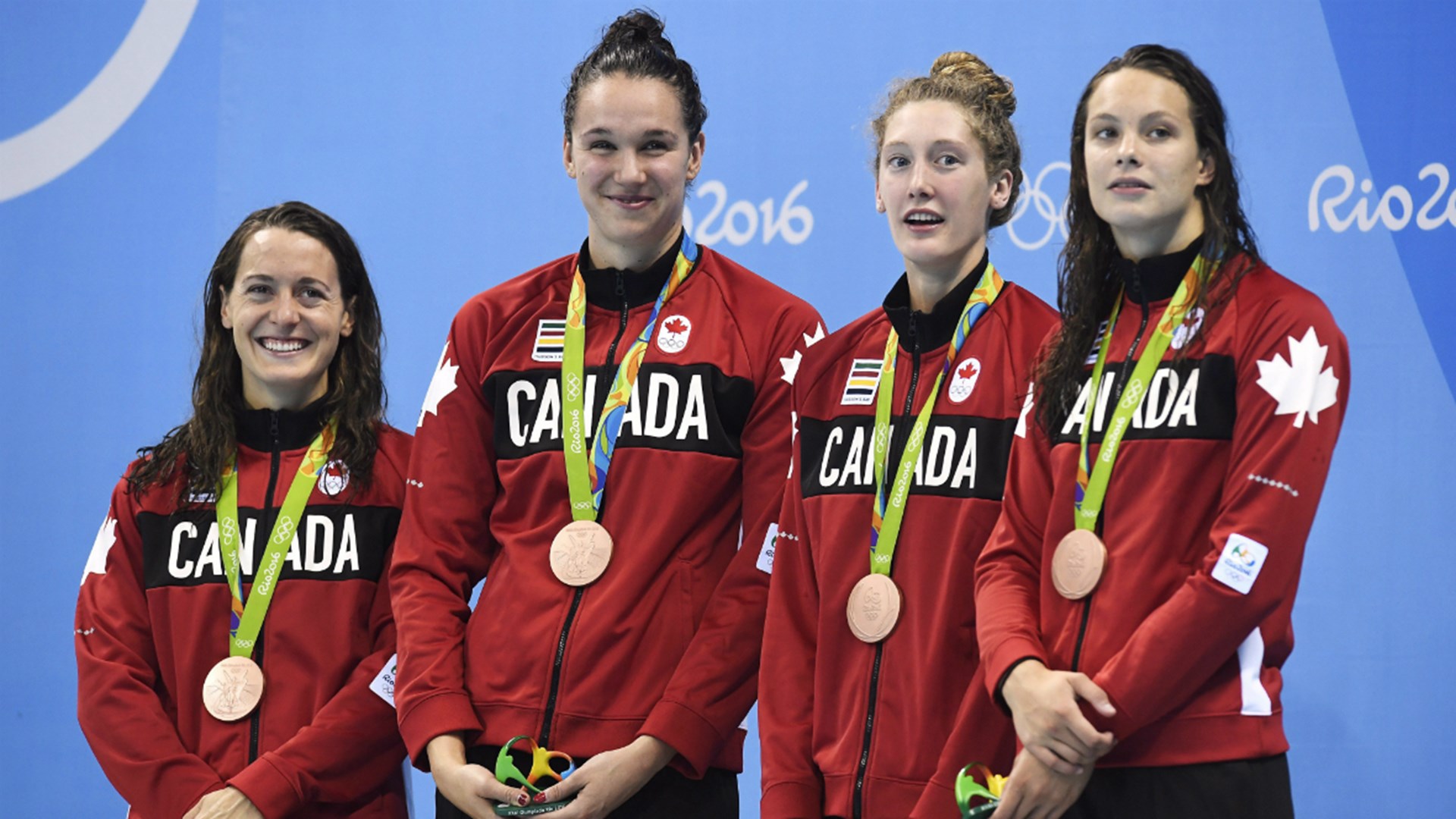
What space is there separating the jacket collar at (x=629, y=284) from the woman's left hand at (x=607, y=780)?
2.51 ft

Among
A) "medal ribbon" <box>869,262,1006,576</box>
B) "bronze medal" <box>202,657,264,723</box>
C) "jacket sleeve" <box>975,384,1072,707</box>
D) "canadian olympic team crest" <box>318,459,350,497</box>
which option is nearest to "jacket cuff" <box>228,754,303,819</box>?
"bronze medal" <box>202,657,264,723</box>

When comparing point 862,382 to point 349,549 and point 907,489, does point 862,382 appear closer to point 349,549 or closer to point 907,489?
point 907,489

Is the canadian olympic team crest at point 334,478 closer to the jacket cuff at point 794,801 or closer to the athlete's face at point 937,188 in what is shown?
the jacket cuff at point 794,801

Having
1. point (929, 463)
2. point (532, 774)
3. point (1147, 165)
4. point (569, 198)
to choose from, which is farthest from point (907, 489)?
point (569, 198)

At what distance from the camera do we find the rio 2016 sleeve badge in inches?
89.5

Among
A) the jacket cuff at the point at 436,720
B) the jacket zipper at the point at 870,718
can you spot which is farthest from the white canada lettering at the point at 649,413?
the jacket cuff at the point at 436,720

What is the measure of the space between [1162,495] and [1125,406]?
0.15m

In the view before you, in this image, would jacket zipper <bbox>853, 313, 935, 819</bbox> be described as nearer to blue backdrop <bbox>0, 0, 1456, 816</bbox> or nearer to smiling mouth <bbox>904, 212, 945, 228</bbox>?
smiling mouth <bbox>904, 212, 945, 228</bbox>

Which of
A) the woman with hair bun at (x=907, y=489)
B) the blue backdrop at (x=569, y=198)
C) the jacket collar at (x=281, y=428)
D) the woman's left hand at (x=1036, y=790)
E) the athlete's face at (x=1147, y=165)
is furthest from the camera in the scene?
the blue backdrop at (x=569, y=198)

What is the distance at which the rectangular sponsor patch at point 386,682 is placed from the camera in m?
2.62

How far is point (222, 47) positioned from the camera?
13.9ft

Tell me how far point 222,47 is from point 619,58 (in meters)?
2.12

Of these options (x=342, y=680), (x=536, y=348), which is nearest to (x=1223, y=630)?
(x=536, y=348)

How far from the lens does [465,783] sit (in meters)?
2.31
